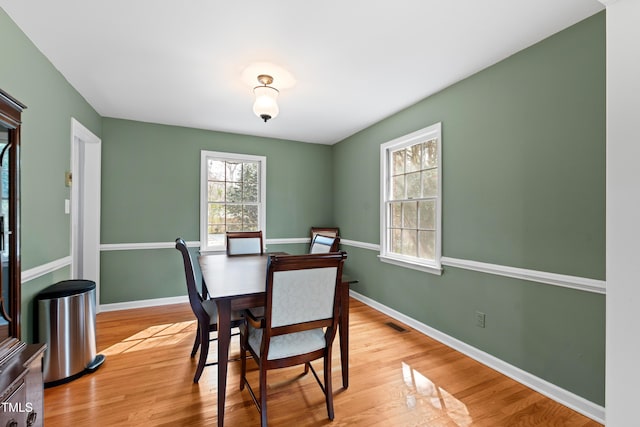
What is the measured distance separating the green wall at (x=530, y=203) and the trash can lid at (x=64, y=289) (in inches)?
123

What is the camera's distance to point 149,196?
3.95 metres

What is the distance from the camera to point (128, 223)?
3844 mm

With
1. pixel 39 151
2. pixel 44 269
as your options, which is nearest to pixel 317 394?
pixel 44 269

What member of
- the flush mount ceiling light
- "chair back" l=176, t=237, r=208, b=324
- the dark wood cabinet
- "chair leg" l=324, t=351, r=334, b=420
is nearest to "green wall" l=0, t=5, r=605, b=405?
the dark wood cabinet

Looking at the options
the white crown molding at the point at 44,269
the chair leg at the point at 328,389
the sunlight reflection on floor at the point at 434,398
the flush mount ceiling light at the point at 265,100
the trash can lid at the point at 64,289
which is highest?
the flush mount ceiling light at the point at 265,100

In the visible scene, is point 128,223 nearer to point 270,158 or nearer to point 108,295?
point 108,295

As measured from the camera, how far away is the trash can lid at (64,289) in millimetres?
2156

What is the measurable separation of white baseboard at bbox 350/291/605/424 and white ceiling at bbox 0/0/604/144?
2.45 m

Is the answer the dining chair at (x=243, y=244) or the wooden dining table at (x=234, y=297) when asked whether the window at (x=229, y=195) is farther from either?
the wooden dining table at (x=234, y=297)

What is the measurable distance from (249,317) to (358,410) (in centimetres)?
94

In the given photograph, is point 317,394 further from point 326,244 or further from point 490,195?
point 490,195

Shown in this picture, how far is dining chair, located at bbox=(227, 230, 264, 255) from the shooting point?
3518 mm

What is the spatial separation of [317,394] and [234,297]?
1.01 metres

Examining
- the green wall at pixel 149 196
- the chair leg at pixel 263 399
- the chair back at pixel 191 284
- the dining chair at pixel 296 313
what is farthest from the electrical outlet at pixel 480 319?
the green wall at pixel 149 196
